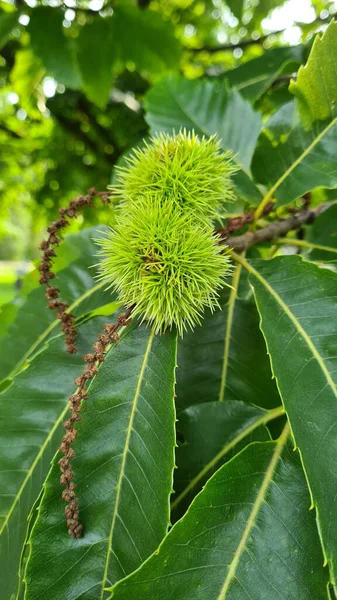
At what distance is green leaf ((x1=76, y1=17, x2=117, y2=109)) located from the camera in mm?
2367

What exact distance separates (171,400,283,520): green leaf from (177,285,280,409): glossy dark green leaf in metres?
0.09

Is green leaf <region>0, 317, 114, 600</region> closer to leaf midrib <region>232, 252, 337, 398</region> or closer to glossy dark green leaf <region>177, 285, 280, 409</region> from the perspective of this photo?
glossy dark green leaf <region>177, 285, 280, 409</region>

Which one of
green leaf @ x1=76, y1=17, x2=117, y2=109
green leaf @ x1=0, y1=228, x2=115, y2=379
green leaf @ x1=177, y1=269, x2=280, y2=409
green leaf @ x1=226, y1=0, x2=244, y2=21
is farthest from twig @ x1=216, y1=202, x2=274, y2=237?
green leaf @ x1=226, y1=0, x2=244, y2=21

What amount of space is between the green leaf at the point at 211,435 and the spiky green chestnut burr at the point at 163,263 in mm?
246

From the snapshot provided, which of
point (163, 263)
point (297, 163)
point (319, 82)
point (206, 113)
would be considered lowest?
point (163, 263)

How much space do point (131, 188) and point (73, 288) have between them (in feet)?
1.21

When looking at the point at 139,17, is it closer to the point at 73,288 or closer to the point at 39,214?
the point at 73,288

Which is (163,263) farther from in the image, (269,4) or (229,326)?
(269,4)

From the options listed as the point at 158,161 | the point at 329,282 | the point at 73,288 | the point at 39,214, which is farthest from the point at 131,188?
the point at 39,214

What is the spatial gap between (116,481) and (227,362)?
45 centimetres

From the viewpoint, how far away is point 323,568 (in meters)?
0.79

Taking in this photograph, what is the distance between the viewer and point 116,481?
34.6 inches

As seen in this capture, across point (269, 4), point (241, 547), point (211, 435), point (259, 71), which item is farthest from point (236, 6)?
point (241, 547)

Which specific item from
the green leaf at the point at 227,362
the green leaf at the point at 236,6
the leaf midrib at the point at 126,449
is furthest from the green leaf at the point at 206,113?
the green leaf at the point at 236,6
